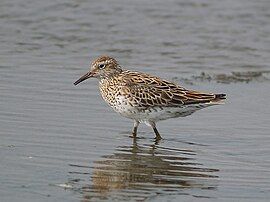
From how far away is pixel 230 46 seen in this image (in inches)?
592

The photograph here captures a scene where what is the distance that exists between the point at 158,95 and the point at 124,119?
84cm

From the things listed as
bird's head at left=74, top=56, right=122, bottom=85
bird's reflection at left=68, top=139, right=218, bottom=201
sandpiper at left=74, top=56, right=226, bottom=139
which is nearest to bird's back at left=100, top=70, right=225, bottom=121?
sandpiper at left=74, top=56, right=226, bottom=139

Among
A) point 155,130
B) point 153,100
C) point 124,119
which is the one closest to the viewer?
point 155,130

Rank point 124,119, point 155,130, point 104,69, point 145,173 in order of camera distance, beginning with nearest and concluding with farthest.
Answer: point 145,173, point 155,130, point 104,69, point 124,119

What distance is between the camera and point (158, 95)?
1045 centimetres

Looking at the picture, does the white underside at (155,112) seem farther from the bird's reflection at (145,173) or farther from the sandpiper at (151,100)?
the bird's reflection at (145,173)

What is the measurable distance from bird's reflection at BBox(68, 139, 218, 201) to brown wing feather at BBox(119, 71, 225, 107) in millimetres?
679

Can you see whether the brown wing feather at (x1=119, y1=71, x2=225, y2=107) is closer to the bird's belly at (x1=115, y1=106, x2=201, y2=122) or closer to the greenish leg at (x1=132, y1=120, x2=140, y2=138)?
the bird's belly at (x1=115, y1=106, x2=201, y2=122)

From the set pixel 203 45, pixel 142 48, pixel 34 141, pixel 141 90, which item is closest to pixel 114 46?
pixel 142 48

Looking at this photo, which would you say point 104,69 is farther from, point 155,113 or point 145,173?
point 145,173

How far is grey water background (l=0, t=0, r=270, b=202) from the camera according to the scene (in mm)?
8234

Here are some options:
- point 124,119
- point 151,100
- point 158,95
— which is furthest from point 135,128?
point 124,119

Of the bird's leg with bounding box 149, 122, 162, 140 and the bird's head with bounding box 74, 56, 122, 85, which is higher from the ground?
the bird's head with bounding box 74, 56, 122, 85

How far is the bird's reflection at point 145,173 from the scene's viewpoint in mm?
7934
